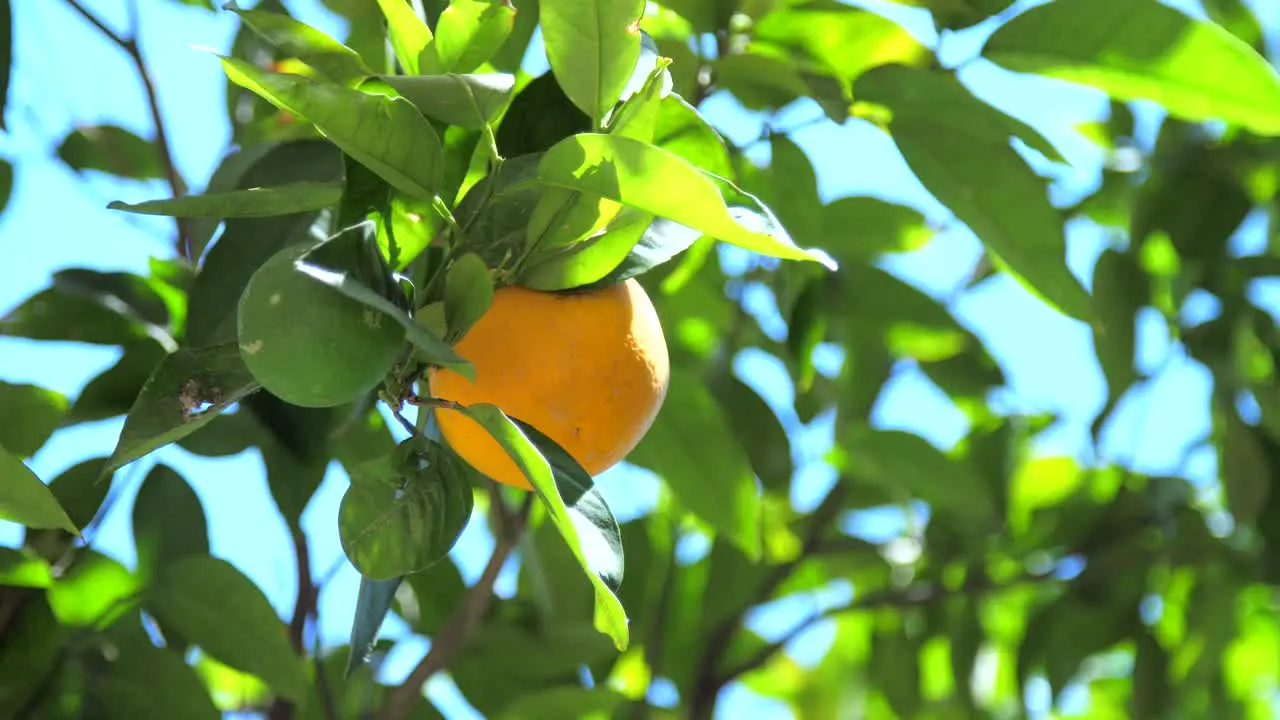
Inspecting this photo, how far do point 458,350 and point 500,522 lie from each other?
0.33m

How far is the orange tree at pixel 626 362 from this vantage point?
0.56 meters

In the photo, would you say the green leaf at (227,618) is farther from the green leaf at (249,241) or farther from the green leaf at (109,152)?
the green leaf at (109,152)

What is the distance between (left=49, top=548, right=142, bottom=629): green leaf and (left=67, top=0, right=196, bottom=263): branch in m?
0.24

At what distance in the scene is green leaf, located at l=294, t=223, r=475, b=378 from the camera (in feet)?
1.53

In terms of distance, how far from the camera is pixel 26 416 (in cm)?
85

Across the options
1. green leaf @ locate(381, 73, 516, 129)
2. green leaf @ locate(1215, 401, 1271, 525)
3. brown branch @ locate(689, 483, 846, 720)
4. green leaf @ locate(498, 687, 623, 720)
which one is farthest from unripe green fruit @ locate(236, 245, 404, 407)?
green leaf @ locate(1215, 401, 1271, 525)

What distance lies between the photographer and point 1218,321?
1342 millimetres

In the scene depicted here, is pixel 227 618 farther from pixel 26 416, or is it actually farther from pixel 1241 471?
pixel 1241 471

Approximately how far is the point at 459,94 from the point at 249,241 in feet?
0.85

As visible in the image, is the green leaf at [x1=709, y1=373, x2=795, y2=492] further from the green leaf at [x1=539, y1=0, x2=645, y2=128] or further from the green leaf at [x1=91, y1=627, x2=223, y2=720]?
the green leaf at [x1=539, y1=0, x2=645, y2=128]

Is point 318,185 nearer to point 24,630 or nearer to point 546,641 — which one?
point 24,630

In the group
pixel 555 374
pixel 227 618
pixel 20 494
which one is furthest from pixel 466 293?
pixel 227 618

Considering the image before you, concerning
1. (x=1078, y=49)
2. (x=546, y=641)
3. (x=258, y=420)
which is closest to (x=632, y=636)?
(x=546, y=641)

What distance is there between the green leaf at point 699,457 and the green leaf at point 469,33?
1.31 feet
